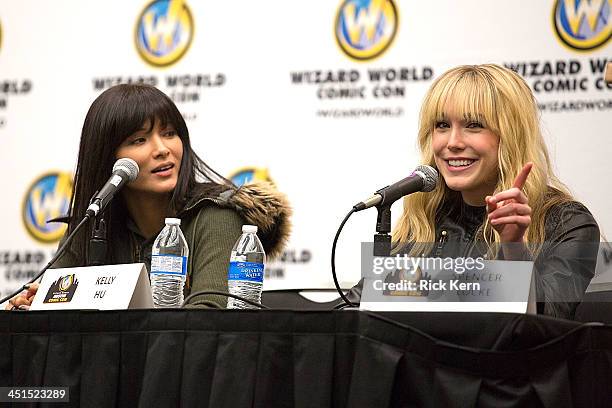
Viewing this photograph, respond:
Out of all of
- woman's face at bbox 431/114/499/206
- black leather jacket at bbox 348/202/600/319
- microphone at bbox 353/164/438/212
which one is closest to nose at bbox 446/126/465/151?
woman's face at bbox 431/114/499/206

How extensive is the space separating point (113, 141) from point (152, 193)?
17 centimetres

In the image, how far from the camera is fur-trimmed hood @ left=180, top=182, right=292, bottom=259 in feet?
7.54

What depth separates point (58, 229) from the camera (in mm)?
3279

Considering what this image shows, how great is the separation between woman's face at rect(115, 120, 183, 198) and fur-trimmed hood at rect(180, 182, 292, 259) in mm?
83

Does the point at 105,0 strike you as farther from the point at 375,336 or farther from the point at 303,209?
the point at 375,336

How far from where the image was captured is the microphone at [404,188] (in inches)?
65.2

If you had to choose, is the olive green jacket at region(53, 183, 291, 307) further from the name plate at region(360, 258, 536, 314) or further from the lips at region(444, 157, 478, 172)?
the name plate at region(360, 258, 536, 314)

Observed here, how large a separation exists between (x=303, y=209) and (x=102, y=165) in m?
0.82

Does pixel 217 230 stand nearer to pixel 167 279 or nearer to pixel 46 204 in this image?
pixel 167 279

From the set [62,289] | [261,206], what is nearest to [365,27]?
[261,206]

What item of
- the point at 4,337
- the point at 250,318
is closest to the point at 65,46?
the point at 4,337

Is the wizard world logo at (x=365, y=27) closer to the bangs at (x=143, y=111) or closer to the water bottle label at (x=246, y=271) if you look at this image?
the bangs at (x=143, y=111)

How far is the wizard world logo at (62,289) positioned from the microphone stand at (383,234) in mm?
547

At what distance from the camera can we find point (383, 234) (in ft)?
5.47
